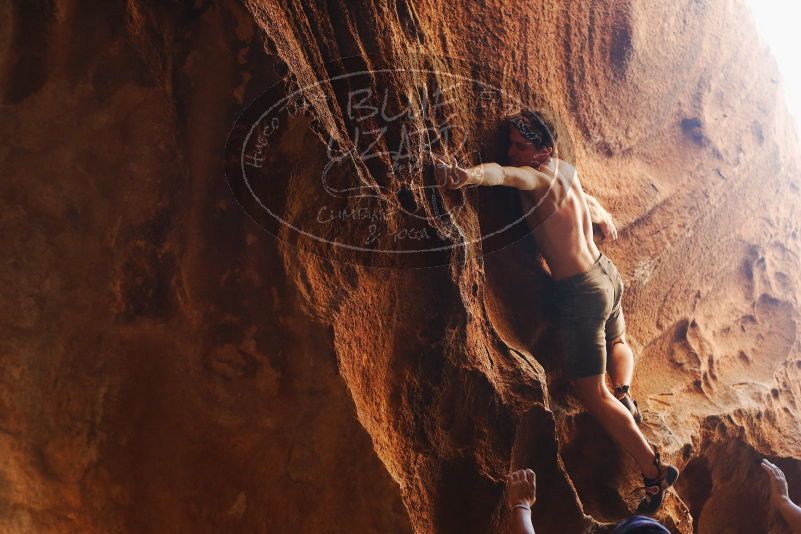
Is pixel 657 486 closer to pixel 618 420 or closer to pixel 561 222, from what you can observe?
pixel 618 420

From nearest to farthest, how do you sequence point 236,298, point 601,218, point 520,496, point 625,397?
point 236,298, point 520,496, point 625,397, point 601,218

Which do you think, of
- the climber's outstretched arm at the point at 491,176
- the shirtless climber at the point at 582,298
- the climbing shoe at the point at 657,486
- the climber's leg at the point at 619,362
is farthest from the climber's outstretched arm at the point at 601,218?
the climbing shoe at the point at 657,486

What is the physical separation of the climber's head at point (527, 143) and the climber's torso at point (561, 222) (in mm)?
54

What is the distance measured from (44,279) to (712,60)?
3925 millimetres

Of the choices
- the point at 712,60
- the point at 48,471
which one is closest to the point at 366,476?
the point at 48,471

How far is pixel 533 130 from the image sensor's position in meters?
2.19

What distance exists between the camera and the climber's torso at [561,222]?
2262 millimetres

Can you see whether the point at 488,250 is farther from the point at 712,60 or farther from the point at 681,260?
the point at 712,60

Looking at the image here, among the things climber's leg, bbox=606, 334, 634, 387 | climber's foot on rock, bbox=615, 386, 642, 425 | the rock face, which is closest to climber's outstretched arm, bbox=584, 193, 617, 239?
climber's leg, bbox=606, 334, 634, 387

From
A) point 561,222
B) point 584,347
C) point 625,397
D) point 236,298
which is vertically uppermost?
point 561,222

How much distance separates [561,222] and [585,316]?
42 centimetres

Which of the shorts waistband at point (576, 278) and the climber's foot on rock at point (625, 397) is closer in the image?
the shorts waistband at point (576, 278)

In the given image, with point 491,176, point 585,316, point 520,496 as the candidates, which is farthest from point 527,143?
point 520,496

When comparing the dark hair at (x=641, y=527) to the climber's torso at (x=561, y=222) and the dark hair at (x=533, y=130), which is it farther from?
the dark hair at (x=533, y=130)
